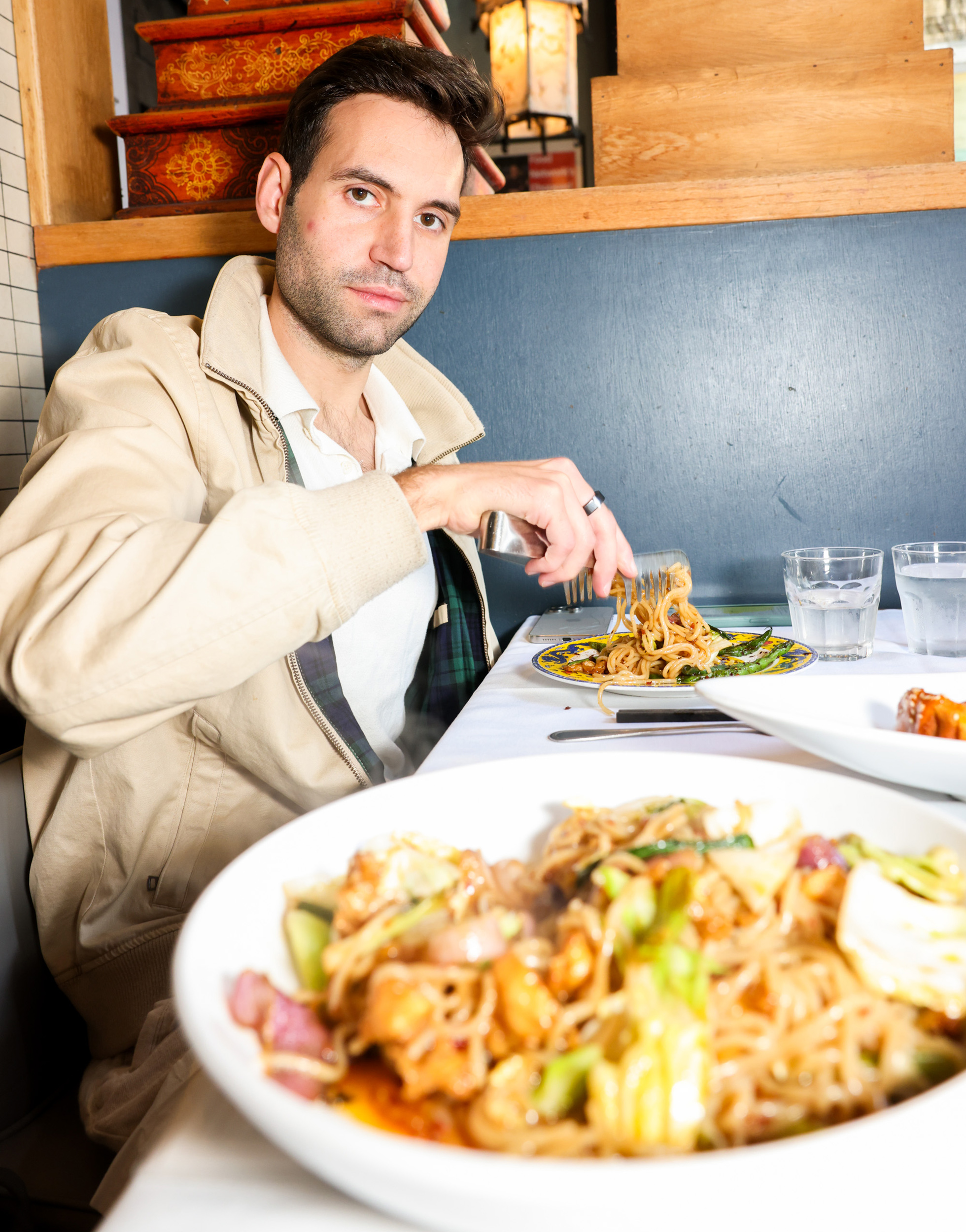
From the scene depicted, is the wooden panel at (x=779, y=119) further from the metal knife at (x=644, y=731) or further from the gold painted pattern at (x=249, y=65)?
the metal knife at (x=644, y=731)

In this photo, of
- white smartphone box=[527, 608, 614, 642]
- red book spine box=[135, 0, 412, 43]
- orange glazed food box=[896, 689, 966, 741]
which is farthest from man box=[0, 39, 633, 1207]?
orange glazed food box=[896, 689, 966, 741]

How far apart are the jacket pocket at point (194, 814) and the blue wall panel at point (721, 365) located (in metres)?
0.91

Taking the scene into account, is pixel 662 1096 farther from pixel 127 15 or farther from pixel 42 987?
pixel 127 15

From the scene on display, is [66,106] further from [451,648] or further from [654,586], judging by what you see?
[654,586]

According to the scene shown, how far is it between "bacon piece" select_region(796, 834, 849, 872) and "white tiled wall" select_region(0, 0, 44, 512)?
1.64 meters

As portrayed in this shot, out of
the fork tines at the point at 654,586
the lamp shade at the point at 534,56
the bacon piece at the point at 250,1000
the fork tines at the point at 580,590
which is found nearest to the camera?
the bacon piece at the point at 250,1000

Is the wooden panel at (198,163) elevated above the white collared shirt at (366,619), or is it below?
above

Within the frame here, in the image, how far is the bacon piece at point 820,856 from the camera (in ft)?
1.57

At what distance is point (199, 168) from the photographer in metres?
1.94

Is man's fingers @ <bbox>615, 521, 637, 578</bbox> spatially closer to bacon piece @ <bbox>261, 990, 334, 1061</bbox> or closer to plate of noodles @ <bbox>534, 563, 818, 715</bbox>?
plate of noodles @ <bbox>534, 563, 818, 715</bbox>

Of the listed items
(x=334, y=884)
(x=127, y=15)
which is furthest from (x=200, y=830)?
(x=127, y=15)

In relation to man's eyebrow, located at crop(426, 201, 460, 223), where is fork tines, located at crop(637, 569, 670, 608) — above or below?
below

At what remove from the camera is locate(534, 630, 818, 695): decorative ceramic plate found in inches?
41.3

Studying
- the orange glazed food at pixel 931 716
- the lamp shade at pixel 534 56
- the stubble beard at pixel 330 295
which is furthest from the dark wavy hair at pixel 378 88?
the lamp shade at pixel 534 56
